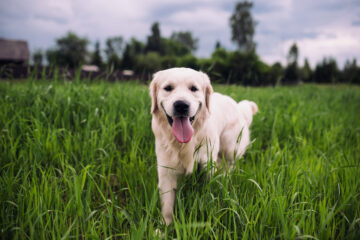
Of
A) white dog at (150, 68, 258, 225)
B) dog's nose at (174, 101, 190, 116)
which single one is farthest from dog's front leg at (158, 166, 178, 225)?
dog's nose at (174, 101, 190, 116)

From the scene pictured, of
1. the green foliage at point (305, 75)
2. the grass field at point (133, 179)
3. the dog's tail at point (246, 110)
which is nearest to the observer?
the grass field at point (133, 179)

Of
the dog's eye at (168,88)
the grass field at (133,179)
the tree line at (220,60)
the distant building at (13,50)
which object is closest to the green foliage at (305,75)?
the tree line at (220,60)

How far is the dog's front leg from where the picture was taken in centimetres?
184

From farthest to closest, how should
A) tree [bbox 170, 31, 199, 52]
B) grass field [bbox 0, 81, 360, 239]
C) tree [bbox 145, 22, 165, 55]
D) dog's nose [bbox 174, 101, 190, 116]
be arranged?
tree [bbox 170, 31, 199, 52] < tree [bbox 145, 22, 165, 55] < dog's nose [bbox 174, 101, 190, 116] < grass field [bbox 0, 81, 360, 239]

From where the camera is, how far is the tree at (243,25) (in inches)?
1271

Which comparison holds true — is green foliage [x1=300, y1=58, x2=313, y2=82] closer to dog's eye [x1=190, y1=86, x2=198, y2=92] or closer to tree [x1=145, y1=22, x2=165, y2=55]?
dog's eye [x1=190, y1=86, x2=198, y2=92]

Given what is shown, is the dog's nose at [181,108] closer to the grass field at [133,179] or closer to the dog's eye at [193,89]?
the dog's eye at [193,89]

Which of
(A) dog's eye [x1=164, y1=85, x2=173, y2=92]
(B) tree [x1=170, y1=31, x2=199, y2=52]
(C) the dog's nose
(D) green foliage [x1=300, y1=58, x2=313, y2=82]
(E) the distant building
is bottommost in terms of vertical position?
(C) the dog's nose

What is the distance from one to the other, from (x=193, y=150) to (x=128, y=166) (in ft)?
2.44

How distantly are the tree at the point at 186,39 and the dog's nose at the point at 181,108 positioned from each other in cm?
7696

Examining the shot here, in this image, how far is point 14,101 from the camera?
3.28 metres

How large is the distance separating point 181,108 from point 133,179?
0.93 metres

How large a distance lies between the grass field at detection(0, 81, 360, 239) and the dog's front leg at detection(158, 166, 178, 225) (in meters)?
0.07

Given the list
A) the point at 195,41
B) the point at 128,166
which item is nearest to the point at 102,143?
the point at 128,166
